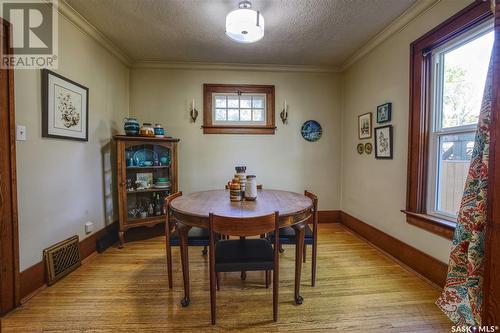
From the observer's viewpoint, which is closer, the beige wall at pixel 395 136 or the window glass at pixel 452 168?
the window glass at pixel 452 168

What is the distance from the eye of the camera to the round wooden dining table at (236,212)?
1567mm

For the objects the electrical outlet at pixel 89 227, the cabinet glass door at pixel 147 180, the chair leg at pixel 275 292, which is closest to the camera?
the chair leg at pixel 275 292

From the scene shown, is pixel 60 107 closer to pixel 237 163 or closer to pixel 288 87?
pixel 237 163

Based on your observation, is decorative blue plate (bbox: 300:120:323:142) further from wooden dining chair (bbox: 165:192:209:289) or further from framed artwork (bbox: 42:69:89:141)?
framed artwork (bbox: 42:69:89:141)

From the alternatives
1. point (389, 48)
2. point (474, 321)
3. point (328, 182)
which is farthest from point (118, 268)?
point (389, 48)

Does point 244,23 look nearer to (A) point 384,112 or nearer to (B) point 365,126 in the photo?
(A) point 384,112

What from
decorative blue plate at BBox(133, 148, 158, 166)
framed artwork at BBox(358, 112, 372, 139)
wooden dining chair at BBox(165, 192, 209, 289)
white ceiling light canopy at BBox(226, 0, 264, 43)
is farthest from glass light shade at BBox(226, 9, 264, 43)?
decorative blue plate at BBox(133, 148, 158, 166)

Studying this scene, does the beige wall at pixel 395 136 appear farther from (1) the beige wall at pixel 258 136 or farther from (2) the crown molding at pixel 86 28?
(2) the crown molding at pixel 86 28

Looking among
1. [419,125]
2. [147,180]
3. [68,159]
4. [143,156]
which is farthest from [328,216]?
[68,159]

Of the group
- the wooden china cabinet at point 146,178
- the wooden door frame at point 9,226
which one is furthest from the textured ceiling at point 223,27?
the wooden china cabinet at point 146,178

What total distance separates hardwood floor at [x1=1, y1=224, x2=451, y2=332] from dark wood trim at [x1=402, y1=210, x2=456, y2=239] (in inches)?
18.1

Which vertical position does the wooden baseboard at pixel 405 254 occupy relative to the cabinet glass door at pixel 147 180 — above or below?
below

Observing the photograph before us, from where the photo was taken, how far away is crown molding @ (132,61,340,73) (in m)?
3.40
